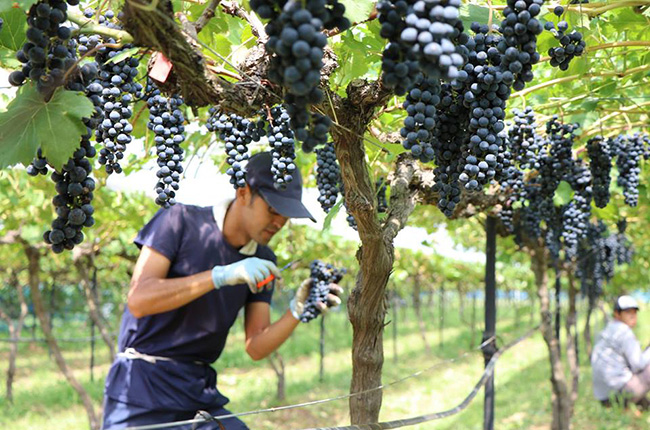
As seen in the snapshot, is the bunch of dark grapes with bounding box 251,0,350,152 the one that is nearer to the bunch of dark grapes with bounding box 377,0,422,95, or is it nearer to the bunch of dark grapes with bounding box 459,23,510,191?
the bunch of dark grapes with bounding box 377,0,422,95

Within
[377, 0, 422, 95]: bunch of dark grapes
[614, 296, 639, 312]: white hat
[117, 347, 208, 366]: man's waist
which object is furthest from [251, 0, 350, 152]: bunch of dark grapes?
[614, 296, 639, 312]: white hat

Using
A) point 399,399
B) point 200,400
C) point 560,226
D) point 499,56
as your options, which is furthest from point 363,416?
point 399,399

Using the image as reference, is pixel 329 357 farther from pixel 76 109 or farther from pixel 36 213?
pixel 76 109

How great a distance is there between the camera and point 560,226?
4121 mm

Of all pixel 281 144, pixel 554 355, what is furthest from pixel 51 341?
pixel 281 144

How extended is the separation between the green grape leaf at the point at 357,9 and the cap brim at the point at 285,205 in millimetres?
1519

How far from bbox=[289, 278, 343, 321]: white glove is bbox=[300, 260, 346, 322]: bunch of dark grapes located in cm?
2

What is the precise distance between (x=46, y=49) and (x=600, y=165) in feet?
9.25

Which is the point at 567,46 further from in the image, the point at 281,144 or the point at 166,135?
the point at 166,135

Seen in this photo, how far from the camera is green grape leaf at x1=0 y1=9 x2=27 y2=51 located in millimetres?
1541

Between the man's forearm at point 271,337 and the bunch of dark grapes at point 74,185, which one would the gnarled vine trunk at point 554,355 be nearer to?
the man's forearm at point 271,337

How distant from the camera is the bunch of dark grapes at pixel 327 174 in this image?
2689 millimetres

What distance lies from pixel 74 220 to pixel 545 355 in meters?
13.6

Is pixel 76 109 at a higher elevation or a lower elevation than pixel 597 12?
lower
